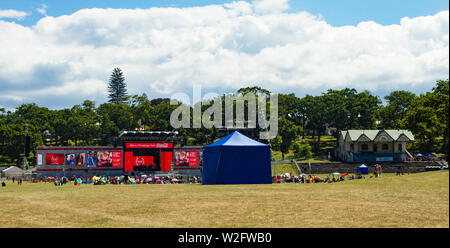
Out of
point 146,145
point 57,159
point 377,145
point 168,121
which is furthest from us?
point 168,121

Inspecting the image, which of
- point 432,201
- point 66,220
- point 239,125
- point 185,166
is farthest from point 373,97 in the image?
point 66,220

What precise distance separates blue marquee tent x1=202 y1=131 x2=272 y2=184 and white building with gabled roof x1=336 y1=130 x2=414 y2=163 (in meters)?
45.4

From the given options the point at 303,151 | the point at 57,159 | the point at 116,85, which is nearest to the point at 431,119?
the point at 303,151

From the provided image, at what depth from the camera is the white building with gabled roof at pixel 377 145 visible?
73812 millimetres

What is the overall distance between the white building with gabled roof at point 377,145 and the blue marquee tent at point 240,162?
4542cm

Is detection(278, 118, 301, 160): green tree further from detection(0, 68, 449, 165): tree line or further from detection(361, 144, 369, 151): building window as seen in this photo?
detection(361, 144, 369, 151): building window

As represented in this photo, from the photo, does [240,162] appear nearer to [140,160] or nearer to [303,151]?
[140,160]

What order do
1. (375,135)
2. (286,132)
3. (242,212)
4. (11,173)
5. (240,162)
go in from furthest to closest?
(286,132) → (375,135) → (11,173) → (240,162) → (242,212)

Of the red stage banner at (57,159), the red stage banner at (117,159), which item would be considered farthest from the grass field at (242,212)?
the red stage banner at (57,159)

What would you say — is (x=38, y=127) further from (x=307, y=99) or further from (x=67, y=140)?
(x=307, y=99)

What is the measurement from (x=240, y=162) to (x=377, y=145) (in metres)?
52.1

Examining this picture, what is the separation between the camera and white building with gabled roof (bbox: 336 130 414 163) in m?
73.8

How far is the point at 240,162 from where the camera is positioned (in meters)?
31.3

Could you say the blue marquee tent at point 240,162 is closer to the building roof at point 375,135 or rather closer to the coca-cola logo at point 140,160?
the coca-cola logo at point 140,160
